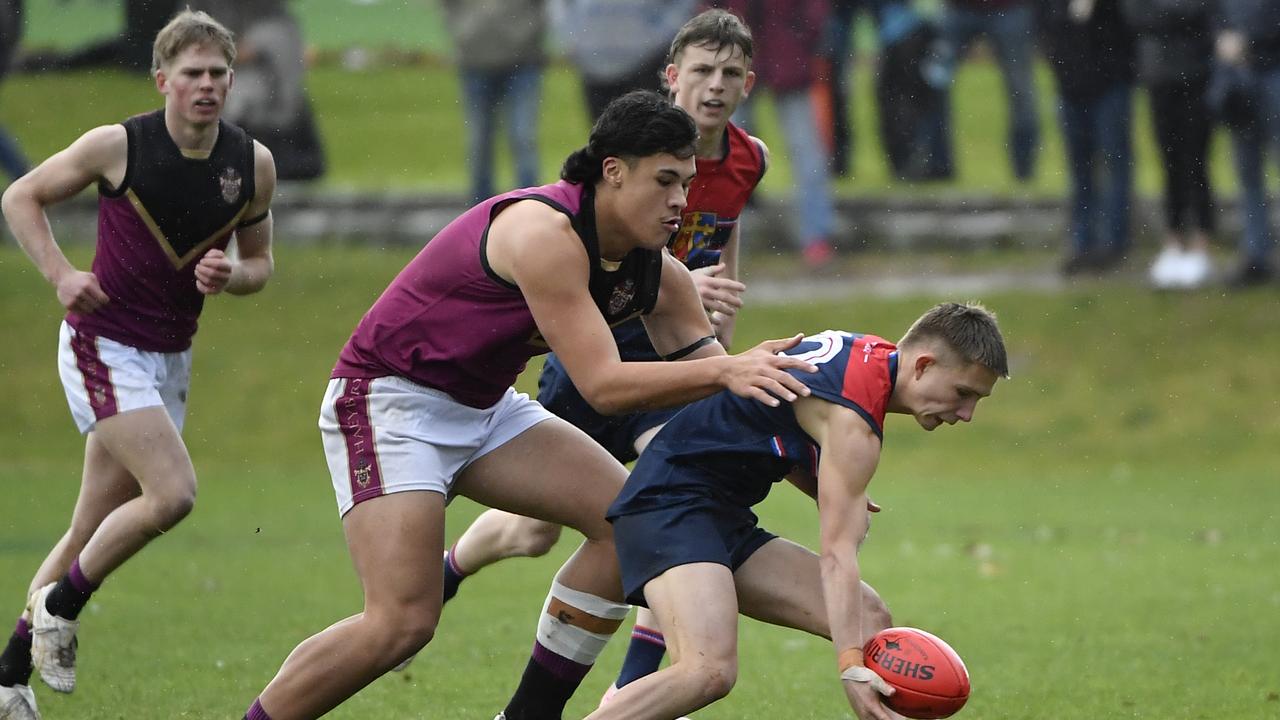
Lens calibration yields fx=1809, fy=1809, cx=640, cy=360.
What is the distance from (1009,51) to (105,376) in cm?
1285

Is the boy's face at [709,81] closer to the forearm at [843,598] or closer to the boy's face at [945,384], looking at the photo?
the boy's face at [945,384]

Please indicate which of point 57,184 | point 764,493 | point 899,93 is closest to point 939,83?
point 899,93

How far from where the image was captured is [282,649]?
784cm

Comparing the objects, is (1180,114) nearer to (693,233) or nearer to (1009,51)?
(1009,51)

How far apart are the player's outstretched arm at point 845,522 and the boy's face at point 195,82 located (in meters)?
3.06

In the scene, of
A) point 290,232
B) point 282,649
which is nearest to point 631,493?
point 282,649

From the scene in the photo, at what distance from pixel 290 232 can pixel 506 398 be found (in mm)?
12416

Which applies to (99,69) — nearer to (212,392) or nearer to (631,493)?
(212,392)

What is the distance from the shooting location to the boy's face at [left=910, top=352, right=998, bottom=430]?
206 inches

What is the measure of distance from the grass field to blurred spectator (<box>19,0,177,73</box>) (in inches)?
231

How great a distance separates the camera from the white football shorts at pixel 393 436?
17.8ft

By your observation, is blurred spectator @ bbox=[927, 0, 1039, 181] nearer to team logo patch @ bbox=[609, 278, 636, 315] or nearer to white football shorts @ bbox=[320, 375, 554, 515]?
team logo patch @ bbox=[609, 278, 636, 315]

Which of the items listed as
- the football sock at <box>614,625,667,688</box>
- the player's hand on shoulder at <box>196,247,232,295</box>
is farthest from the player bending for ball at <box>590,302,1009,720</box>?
the player's hand on shoulder at <box>196,247,232,295</box>

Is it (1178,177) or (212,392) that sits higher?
(1178,177)
